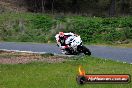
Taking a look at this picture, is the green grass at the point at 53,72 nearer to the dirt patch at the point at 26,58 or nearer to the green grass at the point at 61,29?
the dirt patch at the point at 26,58

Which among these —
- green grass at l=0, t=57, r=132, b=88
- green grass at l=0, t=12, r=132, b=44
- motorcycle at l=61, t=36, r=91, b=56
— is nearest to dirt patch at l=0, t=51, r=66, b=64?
green grass at l=0, t=57, r=132, b=88

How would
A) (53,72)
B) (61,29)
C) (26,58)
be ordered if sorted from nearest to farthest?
(53,72) → (26,58) → (61,29)

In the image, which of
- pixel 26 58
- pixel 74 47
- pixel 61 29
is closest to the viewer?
pixel 26 58

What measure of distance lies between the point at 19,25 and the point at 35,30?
173 cm

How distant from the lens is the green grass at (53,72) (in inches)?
517

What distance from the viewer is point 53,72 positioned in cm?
1600

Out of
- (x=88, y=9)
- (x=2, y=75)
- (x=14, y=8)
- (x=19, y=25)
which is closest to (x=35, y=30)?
(x=19, y=25)

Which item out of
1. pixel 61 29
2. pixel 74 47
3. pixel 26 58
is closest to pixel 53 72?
pixel 26 58

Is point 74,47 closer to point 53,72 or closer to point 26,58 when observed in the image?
point 26,58

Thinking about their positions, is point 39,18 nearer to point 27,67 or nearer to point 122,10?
point 122,10

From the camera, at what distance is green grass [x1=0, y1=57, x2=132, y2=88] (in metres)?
13.1

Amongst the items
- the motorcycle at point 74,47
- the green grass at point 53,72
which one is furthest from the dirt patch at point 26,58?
the motorcycle at point 74,47

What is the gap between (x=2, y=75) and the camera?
1516 centimetres

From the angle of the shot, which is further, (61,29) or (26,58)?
(61,29)
